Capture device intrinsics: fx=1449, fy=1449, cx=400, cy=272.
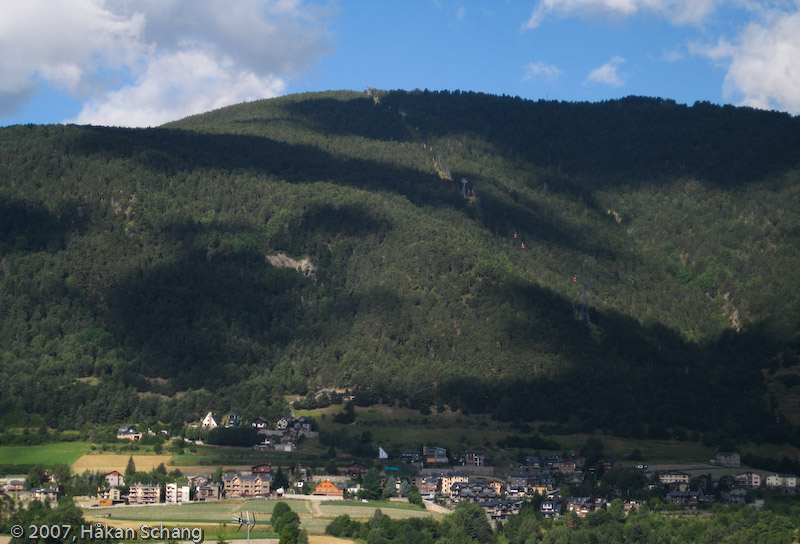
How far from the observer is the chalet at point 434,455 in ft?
445

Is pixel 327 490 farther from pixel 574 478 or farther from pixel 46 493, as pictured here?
pixel 46 493

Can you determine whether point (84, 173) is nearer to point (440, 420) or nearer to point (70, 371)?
point (70, 371)

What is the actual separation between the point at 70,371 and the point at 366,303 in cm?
3599

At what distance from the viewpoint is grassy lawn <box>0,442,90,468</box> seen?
129 m

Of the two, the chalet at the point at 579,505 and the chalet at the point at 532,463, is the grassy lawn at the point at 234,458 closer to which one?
the chalet at the point at 532,463

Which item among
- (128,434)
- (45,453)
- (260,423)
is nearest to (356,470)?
(260,423)

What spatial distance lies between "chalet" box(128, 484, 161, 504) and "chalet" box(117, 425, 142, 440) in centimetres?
2243

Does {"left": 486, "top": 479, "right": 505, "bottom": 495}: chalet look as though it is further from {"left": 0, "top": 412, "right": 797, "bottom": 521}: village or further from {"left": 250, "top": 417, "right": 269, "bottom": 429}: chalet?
{"left": 250, "top": 417, "right": 269, "bottom": 429}: chalet

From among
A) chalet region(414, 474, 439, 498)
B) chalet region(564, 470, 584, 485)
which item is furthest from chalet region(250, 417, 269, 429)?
chalet region(564, 470, 584, 485)

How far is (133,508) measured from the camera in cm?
11288

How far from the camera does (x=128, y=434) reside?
142m

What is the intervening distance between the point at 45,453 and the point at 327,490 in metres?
28.1

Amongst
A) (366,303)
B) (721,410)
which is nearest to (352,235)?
(366,303)

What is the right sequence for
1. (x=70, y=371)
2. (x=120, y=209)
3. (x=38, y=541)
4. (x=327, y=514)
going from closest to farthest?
1. (x=38, y=541)
2. (x=327, y=514)
3. (x=70, y=371)
4. (x=120, y=209)
